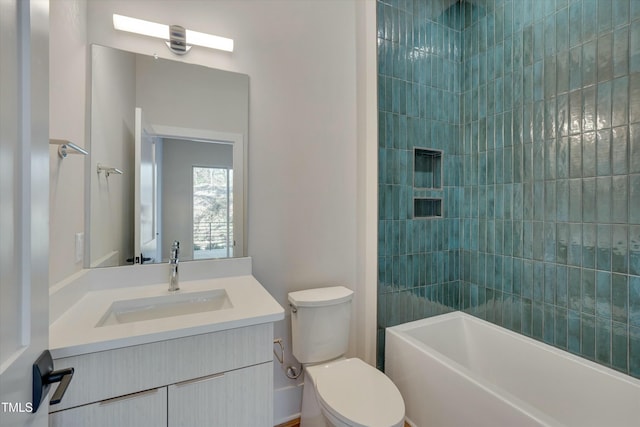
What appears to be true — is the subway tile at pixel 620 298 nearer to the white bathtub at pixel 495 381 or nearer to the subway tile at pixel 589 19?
the white bathtub at pixel 495 381

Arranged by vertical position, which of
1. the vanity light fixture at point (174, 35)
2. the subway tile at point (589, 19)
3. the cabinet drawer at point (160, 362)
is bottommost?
the cabinet drawer at point (160, 362)

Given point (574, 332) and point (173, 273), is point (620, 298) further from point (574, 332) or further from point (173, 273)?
point (173, 273)

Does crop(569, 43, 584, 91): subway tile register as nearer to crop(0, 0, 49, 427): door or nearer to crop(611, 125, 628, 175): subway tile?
crop(611, 125, 628, 175): subway tile

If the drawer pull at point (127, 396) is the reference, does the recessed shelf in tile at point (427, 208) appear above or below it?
above

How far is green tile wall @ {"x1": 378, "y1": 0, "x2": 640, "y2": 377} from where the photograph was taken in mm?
1447

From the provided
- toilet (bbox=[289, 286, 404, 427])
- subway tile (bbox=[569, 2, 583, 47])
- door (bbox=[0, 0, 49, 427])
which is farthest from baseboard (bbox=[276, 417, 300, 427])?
subway tile (bbox=[569, 2, 583, 47])

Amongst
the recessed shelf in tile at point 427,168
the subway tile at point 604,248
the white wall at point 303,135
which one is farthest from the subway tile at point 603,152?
the white wall at point 303,135

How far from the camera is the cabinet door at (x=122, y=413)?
0.83 metres

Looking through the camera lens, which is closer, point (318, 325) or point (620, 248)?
point (620, 248)

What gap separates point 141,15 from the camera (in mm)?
1444

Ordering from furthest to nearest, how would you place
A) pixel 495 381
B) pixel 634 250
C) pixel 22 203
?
pixel 495 381, pixel 634 250, pixel 22 203

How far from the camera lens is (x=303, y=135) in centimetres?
181

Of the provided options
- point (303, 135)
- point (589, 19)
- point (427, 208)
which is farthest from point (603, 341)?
point (303, 135)

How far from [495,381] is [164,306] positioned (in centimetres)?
199
